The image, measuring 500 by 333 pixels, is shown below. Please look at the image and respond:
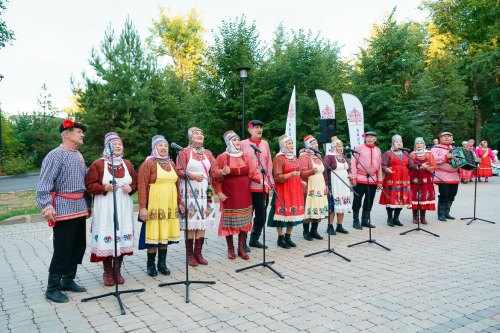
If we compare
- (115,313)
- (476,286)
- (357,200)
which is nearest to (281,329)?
(115,313)

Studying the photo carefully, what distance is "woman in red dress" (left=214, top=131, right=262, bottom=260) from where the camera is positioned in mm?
5336

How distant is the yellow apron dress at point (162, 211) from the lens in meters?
4.61

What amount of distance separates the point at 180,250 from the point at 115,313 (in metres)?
2.58

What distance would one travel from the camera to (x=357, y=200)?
7.76 m

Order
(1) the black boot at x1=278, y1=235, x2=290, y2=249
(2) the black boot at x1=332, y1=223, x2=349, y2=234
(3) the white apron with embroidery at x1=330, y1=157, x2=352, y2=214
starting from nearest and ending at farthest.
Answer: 1. (1) the black boot at x1=278, y1=235, x2=290, y2=249
2. (3) the white apron with embroidery at x1=330, y1=157, x2=352, y2=214
3. (2) the black boot at x1=332, y1=223, x2=349, y2=234

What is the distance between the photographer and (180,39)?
115 ft

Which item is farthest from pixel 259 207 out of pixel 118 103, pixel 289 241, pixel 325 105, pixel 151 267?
pixel 118 103

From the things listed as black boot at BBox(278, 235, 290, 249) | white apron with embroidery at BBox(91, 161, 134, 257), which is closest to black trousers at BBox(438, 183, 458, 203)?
black boot at BBox(278, 235, 290, 249)

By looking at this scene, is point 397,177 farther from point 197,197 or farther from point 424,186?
point 197,197

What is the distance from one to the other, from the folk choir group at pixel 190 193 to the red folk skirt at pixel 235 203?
2 cm

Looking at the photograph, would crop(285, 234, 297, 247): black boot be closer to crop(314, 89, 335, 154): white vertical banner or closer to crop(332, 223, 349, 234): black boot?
crop(332, 223, 349, 234): black boot

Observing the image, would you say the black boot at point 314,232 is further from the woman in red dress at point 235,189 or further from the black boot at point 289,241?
the woman in red dress at point 235,189

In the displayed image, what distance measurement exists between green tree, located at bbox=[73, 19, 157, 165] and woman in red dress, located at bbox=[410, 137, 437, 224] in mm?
11658

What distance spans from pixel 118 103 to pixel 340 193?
1225 centimetres
